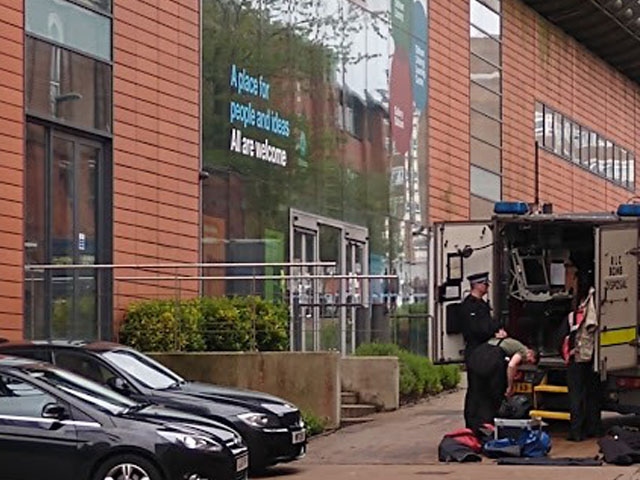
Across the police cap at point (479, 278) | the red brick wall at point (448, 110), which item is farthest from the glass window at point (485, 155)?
the police cap at point (479, 278)

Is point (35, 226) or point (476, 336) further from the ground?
point (35, 226)

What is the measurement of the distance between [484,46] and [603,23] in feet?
28.5

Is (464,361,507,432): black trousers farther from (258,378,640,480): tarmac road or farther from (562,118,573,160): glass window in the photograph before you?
(562,118,573,160): glass window

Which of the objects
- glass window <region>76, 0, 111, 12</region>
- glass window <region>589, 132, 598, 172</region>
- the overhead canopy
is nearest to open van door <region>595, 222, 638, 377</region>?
glass window <region>76, 0, 111, 12</region>

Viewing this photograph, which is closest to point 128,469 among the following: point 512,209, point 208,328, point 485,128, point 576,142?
point 512,209

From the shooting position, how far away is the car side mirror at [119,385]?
48.9ft

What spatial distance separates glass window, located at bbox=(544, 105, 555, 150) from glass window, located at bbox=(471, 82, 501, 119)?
422cm

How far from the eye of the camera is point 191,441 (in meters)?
12.9

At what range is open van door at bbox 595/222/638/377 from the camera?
17.3 meters

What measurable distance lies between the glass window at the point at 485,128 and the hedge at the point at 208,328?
17.3 metres

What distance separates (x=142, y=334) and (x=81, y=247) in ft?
5.01

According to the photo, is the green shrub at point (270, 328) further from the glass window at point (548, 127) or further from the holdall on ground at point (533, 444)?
the glass window at point (548, 127)

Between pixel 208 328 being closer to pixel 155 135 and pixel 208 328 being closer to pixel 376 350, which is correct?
pixel 155 135

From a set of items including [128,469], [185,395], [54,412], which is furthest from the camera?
[185,395]
